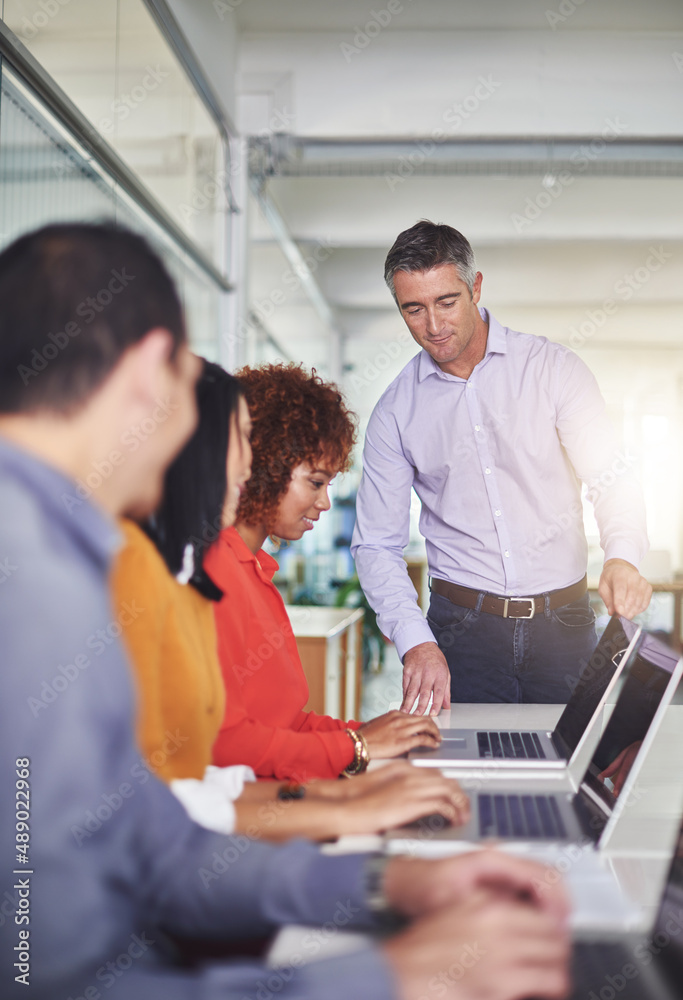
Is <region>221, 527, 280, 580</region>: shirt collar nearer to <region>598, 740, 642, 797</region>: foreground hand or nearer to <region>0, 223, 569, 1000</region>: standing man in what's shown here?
<region>598, 740, 642, 797</region>: foreground hand

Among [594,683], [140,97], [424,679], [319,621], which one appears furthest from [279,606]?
[319,621]

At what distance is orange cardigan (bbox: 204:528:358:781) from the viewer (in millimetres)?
1329

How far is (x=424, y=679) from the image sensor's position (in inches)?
69.4

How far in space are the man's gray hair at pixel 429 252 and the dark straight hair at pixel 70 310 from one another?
4.75ft

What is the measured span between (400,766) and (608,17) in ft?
13.6

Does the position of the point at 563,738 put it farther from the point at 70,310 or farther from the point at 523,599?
the point at 70,310

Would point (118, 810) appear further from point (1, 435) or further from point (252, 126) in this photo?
point (252, 126)

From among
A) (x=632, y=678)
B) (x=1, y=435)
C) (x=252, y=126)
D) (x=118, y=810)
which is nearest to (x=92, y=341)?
(x=1, y=435)

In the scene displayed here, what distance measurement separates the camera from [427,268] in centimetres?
203

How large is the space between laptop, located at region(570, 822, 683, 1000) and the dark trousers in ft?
4.36

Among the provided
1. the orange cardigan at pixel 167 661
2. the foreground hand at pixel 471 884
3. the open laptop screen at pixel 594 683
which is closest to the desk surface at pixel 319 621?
the open laptop screen at pixel 594 683

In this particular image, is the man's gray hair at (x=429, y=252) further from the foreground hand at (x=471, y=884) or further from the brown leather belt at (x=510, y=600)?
the foreground hand at (x=471, y=884)

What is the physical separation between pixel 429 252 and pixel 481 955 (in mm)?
1696

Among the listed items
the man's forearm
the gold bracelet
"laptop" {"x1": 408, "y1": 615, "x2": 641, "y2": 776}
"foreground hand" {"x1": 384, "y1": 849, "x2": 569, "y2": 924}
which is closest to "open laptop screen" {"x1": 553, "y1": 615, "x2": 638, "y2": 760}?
"laptop" {"x1": 408, "y1": 615, "x2": 641, "y2": 776}
